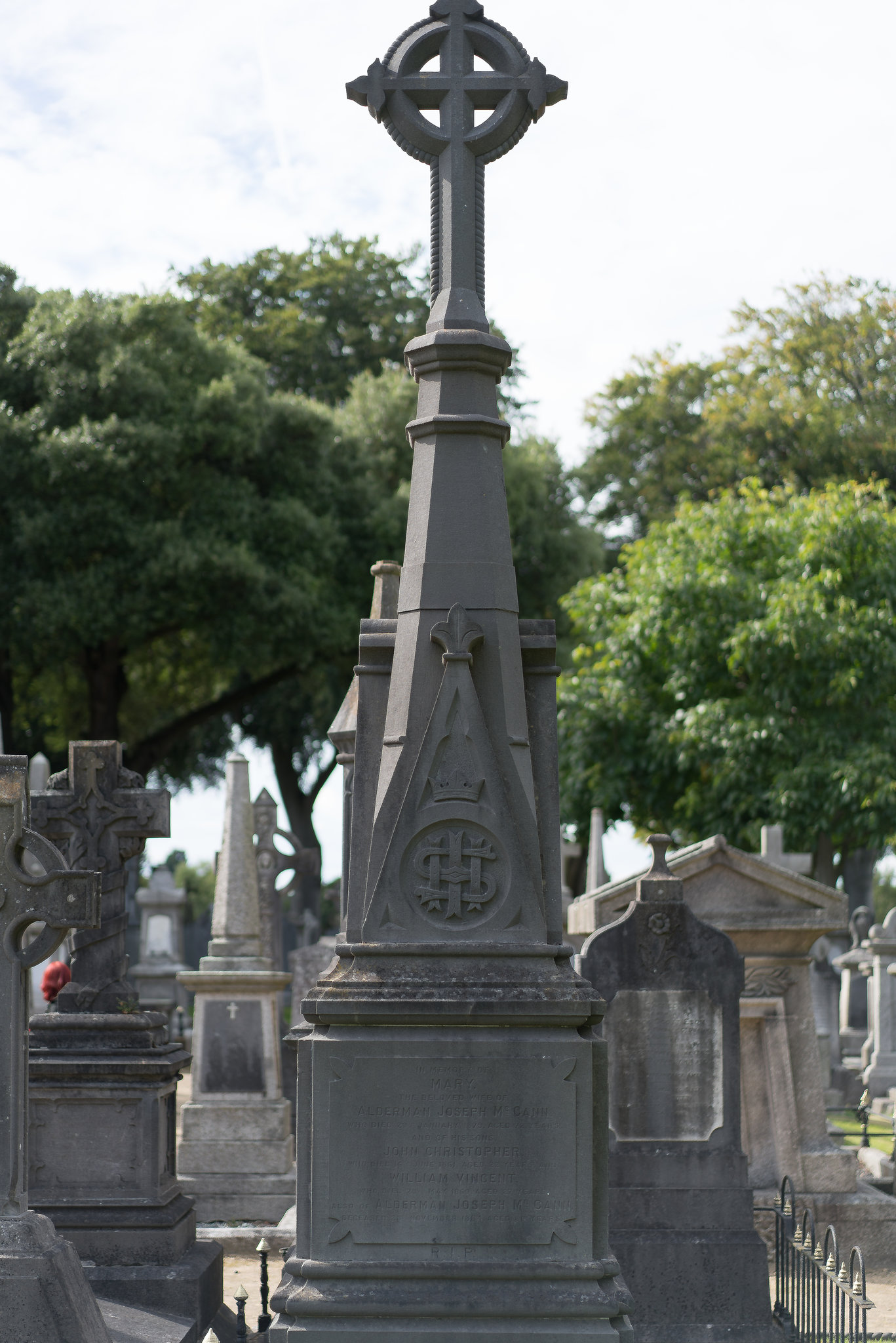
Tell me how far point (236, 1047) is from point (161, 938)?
539 inches

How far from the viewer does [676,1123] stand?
827 cm

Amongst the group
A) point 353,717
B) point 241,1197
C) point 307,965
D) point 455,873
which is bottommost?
point 241,1197

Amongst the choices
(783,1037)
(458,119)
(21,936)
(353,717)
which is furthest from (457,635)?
(783,1037)

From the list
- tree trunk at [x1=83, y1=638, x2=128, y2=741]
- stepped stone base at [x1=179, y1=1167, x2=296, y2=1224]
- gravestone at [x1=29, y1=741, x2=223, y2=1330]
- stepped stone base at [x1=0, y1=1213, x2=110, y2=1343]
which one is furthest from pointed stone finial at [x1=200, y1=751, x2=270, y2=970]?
tree trunk at [x1=83, y1=638, x2=128, y2=741]

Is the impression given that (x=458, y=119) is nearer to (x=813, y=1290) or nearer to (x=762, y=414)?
(x=813, y=1290)

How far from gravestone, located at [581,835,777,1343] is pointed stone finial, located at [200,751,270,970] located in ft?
19.2

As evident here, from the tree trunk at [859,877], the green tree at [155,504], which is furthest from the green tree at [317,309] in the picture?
the tree trunk at [859,877]

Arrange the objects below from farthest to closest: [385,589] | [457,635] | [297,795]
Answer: [297,795] < [385,589] < [457,635]

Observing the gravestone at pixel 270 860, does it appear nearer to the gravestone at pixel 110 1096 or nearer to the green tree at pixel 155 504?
the gravestone at pixel 110 1096

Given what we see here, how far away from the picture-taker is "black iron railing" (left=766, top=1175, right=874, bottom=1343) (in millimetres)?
7066

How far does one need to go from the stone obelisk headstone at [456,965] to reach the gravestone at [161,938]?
20.3 meters

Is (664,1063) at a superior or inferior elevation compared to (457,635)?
inferior

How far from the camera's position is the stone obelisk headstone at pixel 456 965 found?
5.62 m

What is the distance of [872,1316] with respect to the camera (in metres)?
8.82
